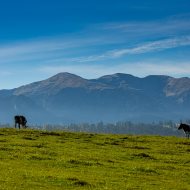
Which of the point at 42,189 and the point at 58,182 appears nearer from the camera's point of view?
the point at 42,189

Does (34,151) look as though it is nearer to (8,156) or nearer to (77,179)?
(8,156)

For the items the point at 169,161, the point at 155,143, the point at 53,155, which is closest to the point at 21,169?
the point at 53,155

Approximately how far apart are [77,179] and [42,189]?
4639mm

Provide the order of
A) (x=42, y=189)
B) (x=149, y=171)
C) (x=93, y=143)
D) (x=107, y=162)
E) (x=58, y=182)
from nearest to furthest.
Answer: (x=42, y=189), (x=58, y=182), (x=149, y=171), (x=107, y=162), (x=93, y=143)

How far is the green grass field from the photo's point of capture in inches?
A: 1113

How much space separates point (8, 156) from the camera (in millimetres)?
39094

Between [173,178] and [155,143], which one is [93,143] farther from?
[173,178]

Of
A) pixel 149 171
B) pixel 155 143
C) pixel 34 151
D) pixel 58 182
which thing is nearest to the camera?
pixel 58 182

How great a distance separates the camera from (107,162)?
40.8m

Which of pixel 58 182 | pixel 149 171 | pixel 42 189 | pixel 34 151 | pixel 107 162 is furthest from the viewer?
pixel 34 151

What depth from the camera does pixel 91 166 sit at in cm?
3744

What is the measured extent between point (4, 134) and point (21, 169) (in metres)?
31.3

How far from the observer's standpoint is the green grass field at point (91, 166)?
92.7ft

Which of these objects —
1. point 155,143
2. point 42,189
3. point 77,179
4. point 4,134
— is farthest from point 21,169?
point 155,143
